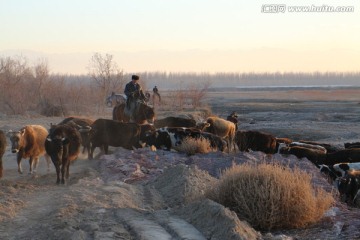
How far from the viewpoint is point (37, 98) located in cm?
5591

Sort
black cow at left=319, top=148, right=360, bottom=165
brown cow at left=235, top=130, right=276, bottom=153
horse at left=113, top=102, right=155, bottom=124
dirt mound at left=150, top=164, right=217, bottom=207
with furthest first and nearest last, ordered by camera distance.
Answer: horse at left=113, top=102, right=155, bottom=124, brown cow at left=235, top=130, right=276, bottom=153, black cow at left=319, top=148, right=360, bottom=165, dirt mound at left=150, top=164, right=217, bottom=207

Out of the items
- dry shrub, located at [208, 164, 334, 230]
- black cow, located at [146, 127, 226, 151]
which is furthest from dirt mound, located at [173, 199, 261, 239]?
black cow, located at [146, 127, 226, 151]

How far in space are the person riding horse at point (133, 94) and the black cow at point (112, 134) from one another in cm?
246

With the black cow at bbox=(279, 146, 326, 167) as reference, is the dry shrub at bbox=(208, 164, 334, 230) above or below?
above

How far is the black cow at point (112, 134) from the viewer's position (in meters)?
18.9

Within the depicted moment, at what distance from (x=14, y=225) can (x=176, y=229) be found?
2.71 metres

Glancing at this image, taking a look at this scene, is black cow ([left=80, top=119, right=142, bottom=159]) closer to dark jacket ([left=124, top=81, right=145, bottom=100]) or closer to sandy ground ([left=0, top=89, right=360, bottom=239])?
sandy ground ([left=0, top=89, right=360, bottom=239])

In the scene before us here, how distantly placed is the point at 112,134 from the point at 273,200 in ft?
33.6

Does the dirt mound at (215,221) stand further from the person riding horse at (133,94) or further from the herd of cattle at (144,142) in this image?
the person riding horse at (133,94)

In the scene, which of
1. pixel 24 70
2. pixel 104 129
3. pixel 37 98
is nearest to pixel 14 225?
pixel 104 129

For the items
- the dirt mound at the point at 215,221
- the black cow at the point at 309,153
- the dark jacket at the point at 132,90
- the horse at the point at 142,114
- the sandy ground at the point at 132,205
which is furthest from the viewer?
the horse at the point at 142,114

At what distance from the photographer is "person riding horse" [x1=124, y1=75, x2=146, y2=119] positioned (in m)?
22.3

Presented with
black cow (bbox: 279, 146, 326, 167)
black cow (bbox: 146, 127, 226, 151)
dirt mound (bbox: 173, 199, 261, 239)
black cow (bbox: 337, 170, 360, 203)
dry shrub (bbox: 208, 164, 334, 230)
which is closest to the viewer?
dirt mound (bbox: 173, 199, 261, 239)

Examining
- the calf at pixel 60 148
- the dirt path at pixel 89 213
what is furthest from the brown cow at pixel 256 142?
the dirt path at pixel 89 213
